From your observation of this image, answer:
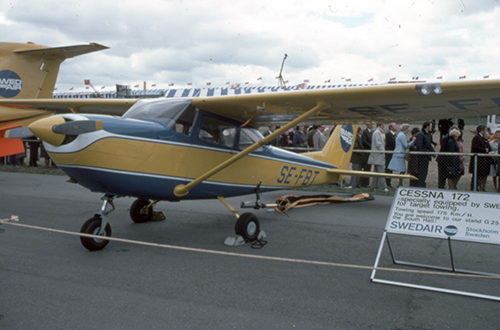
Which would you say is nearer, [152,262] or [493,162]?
[152,262]

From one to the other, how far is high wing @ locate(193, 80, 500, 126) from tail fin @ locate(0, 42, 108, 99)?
230 inches

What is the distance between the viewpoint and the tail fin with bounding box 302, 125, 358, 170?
8.09m

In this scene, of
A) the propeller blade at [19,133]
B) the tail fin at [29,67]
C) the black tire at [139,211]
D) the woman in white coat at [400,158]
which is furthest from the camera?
the woman in white coat at [400,158]

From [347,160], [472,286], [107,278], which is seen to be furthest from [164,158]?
[347,160]

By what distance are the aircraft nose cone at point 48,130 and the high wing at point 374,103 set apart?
178 centimetres

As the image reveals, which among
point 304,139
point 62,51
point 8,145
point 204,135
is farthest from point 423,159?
point 8,145

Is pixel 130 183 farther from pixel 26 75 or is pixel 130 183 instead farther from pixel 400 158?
pixel 400 158

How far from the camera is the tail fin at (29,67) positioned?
9.73 meters

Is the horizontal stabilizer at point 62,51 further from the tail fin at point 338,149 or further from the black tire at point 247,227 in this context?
the black tire at point 247,227

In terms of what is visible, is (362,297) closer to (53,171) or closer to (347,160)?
(347,160)

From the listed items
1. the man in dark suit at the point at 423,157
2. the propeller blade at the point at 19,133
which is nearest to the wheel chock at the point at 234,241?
the propeller blade at the point at 19,133

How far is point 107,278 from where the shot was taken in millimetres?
3875

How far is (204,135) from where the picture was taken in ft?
17.4

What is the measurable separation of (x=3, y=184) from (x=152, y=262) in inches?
319
